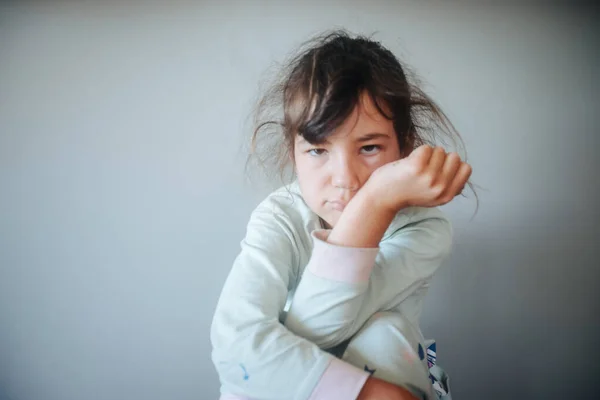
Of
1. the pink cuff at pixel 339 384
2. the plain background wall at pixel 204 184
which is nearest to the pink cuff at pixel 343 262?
the pink cuff at pixel 339 384

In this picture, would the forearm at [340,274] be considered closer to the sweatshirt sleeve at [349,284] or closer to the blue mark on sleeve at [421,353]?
the sweatshirt sleeve at [349,284]

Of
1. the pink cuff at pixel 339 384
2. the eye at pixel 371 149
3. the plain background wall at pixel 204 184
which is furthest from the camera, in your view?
the plain background wall at pixel 204 184

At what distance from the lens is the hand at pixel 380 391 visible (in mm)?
500

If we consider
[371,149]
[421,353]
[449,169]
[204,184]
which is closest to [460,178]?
[449,169]

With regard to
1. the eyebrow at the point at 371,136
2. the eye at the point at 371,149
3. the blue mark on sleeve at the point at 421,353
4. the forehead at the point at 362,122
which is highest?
the forehead at the point at 362,122

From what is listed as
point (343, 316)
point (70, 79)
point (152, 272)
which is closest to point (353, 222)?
point (343, 316)

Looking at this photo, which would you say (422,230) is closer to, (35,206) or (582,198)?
(582,198)

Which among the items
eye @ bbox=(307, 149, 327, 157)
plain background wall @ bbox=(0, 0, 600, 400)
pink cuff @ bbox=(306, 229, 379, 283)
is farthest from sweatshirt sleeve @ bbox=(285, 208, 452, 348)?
plain background wall @ bbox=(0, 0, 600, 400)

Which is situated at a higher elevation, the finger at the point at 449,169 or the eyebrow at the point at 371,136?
the eyebrow at the point at 371,136

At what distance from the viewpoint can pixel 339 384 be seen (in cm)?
50

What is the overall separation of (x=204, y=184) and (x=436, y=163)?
450 mm

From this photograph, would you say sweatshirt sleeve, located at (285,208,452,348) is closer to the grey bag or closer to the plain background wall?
the grey bag

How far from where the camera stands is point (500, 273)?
0.92m

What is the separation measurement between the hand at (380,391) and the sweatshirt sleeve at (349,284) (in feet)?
0.26
